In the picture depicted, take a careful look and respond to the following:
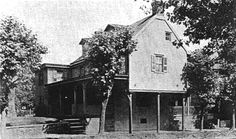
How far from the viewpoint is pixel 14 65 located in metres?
18.0

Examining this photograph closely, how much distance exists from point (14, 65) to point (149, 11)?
944cm

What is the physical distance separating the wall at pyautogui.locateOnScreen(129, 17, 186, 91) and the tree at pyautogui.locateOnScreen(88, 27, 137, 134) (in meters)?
3.92

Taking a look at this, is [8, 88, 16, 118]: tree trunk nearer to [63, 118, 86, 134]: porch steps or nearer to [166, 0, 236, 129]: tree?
[63, 118, 86, 134]: porch steps

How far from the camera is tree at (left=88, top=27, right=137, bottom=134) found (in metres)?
19.5

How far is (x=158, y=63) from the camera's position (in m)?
26.2

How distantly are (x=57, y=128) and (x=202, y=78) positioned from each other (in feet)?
42.5

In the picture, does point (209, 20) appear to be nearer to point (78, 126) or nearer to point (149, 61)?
point (78, 126)

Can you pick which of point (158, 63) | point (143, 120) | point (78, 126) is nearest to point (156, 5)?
point (78, 126)

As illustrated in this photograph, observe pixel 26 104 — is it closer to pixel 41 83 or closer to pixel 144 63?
pixel 41 83

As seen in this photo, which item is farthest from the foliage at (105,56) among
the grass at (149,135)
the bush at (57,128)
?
the bush at (57,128)

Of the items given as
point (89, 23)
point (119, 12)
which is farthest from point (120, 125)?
point (119, 12)

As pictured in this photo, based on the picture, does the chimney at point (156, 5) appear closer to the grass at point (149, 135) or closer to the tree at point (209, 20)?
the tree at point (209, 20)

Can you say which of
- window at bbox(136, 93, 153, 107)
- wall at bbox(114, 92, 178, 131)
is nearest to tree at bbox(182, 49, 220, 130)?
wall at bbox(114, 92, 178, 131)

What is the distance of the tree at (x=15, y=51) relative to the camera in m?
17.8
